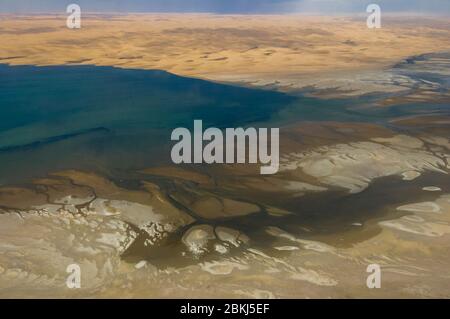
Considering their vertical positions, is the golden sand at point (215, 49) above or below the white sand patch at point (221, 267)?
above

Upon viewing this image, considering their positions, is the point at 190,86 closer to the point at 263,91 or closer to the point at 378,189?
the point at 263,91

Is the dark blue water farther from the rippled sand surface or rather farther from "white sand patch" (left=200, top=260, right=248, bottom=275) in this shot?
"white sand patch" (left=200, top=260, right=248, bottom=275)

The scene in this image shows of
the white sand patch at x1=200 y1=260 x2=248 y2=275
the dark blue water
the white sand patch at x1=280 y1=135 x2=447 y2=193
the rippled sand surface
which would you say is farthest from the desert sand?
the white sand patch at x1=200 y1=260 x2=248 y2=275

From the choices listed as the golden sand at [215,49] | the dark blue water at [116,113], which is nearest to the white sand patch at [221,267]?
the dark blue water at [116,113]

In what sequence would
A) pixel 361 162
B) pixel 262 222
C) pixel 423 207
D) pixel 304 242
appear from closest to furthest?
1. pixel 304 242
2. pixel 262 222
3. pixel 423 207
4. pixel 361 162

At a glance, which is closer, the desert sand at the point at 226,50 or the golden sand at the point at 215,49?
the desert sand at the point at 226,50

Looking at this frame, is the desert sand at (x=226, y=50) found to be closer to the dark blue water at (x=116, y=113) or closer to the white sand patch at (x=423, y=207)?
the dark blue water at (x=116, y=113)

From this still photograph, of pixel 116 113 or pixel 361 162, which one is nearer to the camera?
pixel 361 162

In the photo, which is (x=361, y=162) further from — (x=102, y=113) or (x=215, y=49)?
(x=215, y=49)

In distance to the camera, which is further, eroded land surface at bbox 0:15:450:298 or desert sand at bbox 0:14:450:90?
desert sand at bbox 0:14:450:90

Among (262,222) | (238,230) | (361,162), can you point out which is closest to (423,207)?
(361,162)

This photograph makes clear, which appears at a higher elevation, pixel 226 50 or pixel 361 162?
pixel 226 50

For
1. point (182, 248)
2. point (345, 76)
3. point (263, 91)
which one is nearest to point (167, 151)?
point (182, 248)
